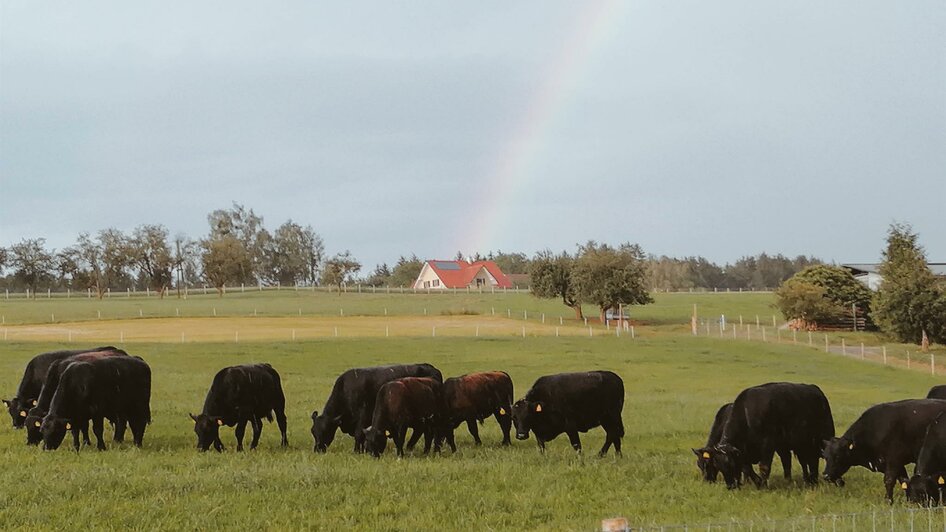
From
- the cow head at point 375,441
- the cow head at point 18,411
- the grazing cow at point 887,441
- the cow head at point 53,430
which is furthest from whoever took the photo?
the cow head at point 18,411

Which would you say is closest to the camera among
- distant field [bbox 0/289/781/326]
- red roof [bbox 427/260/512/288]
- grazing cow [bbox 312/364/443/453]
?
grazing cow [bbox 312/364/443/453]

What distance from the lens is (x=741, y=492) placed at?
1268 cm

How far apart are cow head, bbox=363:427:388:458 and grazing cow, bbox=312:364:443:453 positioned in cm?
88

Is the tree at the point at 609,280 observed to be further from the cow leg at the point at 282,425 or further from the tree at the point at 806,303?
the cow leg at the point at 282,425

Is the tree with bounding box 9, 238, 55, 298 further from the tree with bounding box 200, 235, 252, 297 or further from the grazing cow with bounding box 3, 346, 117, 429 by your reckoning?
the grazing cow with bounding box 3, 346, 117, 429

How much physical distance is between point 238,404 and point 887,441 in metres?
11.8

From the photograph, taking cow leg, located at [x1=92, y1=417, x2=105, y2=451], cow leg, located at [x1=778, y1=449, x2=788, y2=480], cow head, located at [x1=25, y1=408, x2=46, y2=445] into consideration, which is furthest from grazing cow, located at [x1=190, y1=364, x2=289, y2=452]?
cow leg, located at [x1=778, y1=449, x2=788, y2=480]

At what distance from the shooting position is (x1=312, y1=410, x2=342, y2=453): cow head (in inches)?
666

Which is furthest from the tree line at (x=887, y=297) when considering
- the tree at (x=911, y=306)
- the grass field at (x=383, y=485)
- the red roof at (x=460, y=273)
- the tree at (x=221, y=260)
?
the tree at (x=221, y=260)

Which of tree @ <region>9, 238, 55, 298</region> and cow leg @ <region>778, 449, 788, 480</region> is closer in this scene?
cow leg @ <region>778, 449, 788, 480</region>

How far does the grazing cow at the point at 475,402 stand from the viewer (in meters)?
18.1

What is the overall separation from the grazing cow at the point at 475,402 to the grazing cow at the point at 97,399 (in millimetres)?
6109

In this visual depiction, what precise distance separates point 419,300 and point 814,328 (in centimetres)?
4416

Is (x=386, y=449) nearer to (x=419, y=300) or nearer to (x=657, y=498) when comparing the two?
→ (x=657, y=498)
